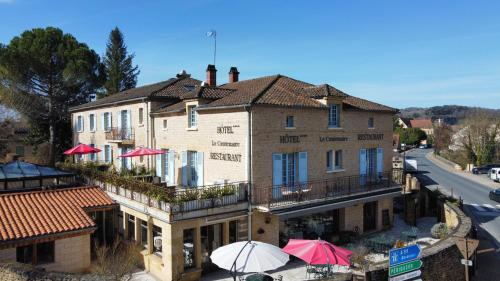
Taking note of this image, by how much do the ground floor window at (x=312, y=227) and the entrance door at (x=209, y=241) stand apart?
326 centimetres

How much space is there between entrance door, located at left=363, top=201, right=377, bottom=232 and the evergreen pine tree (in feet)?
143

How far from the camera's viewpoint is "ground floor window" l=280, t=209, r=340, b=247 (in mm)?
18844

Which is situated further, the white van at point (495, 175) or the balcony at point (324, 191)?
the white van at point (495, 175)

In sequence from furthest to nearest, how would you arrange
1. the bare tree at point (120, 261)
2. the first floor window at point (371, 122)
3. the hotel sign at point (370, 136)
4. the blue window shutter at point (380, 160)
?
the blue window shutter at point (380, 160)
the first floor window at point (371, 122)
the hotel sign at point (370, 136)
the bare tree at point (120, 261)

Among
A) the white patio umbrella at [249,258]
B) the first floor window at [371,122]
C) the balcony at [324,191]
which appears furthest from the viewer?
the first floor window at [371,122]

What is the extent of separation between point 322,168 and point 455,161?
53565mm

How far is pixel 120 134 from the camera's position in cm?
2775

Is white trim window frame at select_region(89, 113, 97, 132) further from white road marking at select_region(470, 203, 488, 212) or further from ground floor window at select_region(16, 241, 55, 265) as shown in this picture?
white road marking at select_region(470, 203, 488, 212)

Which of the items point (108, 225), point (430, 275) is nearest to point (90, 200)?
point (108, 225)

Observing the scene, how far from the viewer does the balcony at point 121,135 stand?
26609 mm

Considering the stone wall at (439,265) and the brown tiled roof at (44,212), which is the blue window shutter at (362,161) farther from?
the brown tiled roof at (44,212)

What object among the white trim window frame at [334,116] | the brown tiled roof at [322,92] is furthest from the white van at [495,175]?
the brown tiled roof at [322,92]

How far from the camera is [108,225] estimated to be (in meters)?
20.7

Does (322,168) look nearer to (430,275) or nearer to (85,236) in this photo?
(430,275)
